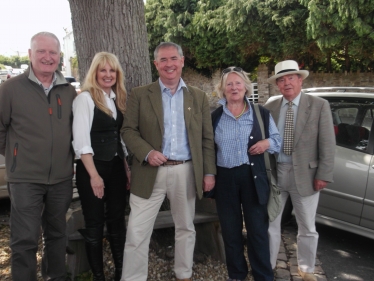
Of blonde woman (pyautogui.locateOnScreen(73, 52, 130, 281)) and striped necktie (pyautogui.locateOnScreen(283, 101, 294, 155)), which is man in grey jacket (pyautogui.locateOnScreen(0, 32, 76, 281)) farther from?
striped necktie (pyautogui.locateOnScreen(283, 101, 294, 155))

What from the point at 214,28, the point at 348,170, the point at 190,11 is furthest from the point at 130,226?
the point at 190,11

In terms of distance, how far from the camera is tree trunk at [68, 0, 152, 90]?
3.87 m

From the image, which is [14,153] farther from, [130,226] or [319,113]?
[319,113]

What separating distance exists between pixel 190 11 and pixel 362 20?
36.0 ft

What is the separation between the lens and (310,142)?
134 inches

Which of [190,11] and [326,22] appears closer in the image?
[326,22]

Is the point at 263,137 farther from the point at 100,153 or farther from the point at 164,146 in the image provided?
the point at 100,153

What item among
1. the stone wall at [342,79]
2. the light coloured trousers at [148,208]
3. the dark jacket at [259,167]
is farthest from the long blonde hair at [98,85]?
the stone wall at [342,79]

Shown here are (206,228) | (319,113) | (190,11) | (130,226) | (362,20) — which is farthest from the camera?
(190,11)

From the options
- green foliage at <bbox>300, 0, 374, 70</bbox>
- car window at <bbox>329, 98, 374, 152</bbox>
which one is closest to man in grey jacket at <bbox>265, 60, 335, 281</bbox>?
car window at <bbox>329, 98, 374, 152</bbox>

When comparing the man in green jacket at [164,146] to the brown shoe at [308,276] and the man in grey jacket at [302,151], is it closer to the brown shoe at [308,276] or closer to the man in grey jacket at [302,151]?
the man in grey jacket at [302,151]

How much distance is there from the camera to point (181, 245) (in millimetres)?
3375

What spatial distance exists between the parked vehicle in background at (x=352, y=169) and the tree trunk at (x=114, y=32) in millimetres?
2291

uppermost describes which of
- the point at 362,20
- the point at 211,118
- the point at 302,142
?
the point at 362,20
